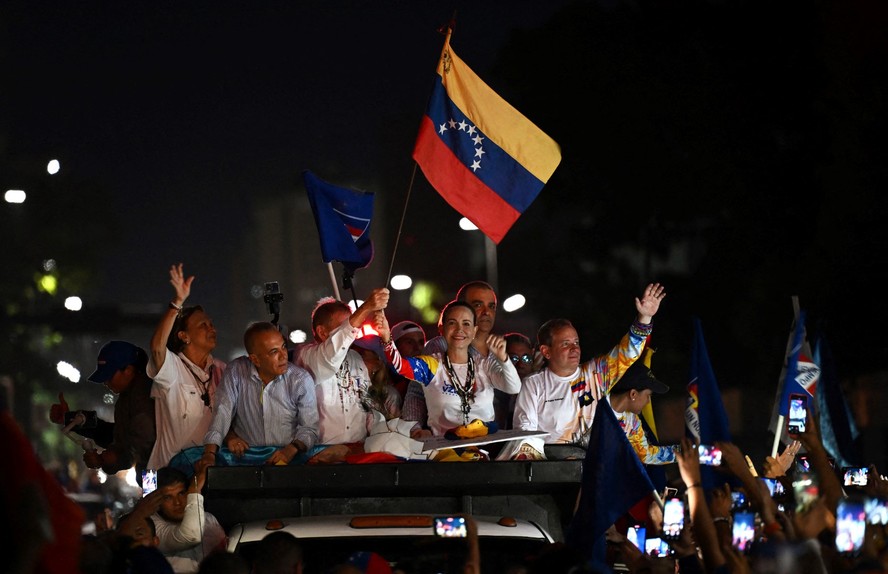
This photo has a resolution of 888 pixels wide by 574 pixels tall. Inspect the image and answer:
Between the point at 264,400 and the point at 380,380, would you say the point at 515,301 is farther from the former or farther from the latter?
the point at 264,400

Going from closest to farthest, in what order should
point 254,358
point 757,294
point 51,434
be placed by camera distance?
point 254,358
point 757,294
point 51,434

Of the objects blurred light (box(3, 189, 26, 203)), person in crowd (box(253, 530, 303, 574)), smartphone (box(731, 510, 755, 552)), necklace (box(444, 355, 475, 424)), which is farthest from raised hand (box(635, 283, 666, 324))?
blurred light (box(3, 189, 26, 203))

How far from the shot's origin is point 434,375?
1031 cm

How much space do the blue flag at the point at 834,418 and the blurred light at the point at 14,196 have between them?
22184 mm

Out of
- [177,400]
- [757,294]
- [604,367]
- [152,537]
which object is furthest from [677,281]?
[152,537]

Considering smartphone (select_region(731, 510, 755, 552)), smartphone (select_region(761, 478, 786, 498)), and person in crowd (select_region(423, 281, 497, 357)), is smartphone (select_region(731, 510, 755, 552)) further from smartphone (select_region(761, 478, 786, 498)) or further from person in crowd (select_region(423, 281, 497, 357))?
person in crowd (select_region(423, 281, 497, 357))

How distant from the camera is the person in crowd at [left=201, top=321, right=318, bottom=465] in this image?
9.71m

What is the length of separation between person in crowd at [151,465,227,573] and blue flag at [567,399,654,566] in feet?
6.14

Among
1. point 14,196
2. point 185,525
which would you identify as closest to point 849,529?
point 185,525

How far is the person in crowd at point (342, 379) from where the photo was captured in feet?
32.5

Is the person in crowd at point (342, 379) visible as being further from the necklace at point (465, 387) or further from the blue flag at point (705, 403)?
the blue flag at point (705, 403)

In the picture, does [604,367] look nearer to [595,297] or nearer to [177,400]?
[177,400]

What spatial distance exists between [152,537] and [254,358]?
2.03m

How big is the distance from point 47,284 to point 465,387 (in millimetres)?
25593
